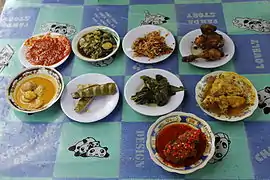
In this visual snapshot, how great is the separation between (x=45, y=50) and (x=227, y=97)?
0.99m

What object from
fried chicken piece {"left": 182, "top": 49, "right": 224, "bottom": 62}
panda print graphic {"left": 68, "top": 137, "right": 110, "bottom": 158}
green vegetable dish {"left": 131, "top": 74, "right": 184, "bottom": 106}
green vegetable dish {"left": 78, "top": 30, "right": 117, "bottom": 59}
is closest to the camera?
panda print graphic {"left": 68, "top": 137, "right": 110, "bottom": 158}

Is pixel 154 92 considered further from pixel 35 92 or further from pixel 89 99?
pixel 35 92

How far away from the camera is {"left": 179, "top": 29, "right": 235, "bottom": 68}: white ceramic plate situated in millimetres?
1752

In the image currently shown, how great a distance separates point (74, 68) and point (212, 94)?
2.38ft

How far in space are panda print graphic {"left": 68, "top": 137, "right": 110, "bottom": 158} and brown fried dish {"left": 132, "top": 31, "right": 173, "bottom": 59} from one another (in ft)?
1.78

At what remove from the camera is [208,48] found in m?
1.79

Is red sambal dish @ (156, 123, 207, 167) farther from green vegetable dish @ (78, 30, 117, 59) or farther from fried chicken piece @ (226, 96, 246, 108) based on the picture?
green vegetable dish @ (78, 30, 117, 59)

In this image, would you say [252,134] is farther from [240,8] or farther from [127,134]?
[240,8]

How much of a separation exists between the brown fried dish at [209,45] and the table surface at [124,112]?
0.06m

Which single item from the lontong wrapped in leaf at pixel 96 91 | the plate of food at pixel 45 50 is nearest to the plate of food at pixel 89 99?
the lontong wrapped in leaf at pixel 96 91

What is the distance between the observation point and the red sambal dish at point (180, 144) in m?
1.39

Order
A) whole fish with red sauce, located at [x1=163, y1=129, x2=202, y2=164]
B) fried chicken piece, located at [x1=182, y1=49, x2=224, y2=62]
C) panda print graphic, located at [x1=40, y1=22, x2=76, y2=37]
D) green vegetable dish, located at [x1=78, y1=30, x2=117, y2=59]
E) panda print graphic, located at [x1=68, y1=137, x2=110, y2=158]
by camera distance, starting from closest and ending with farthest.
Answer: whole fish with red sauce, located at [x1=163, y1=129, x2=202, y2=164]
panda print graphic, located at [x1=68, y1=137, x2=110, y2=158]
fried chicken piece, located at [x1=182, y1=49, x2=224, y2=62]
green vegetable dish, located at [x1=78, y1=30, x2=117, y2=59]
panda print graphic, located at [x1=40, y1=22, x2=76, y2=37]

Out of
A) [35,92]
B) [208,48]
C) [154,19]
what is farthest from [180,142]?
[154,19]

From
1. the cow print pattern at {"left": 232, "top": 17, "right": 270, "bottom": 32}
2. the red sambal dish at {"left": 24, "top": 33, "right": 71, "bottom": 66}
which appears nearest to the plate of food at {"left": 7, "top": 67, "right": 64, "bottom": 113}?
the red sambal dish at {"left": 24, "top": 33, "right": 71, "bottom": 66}
